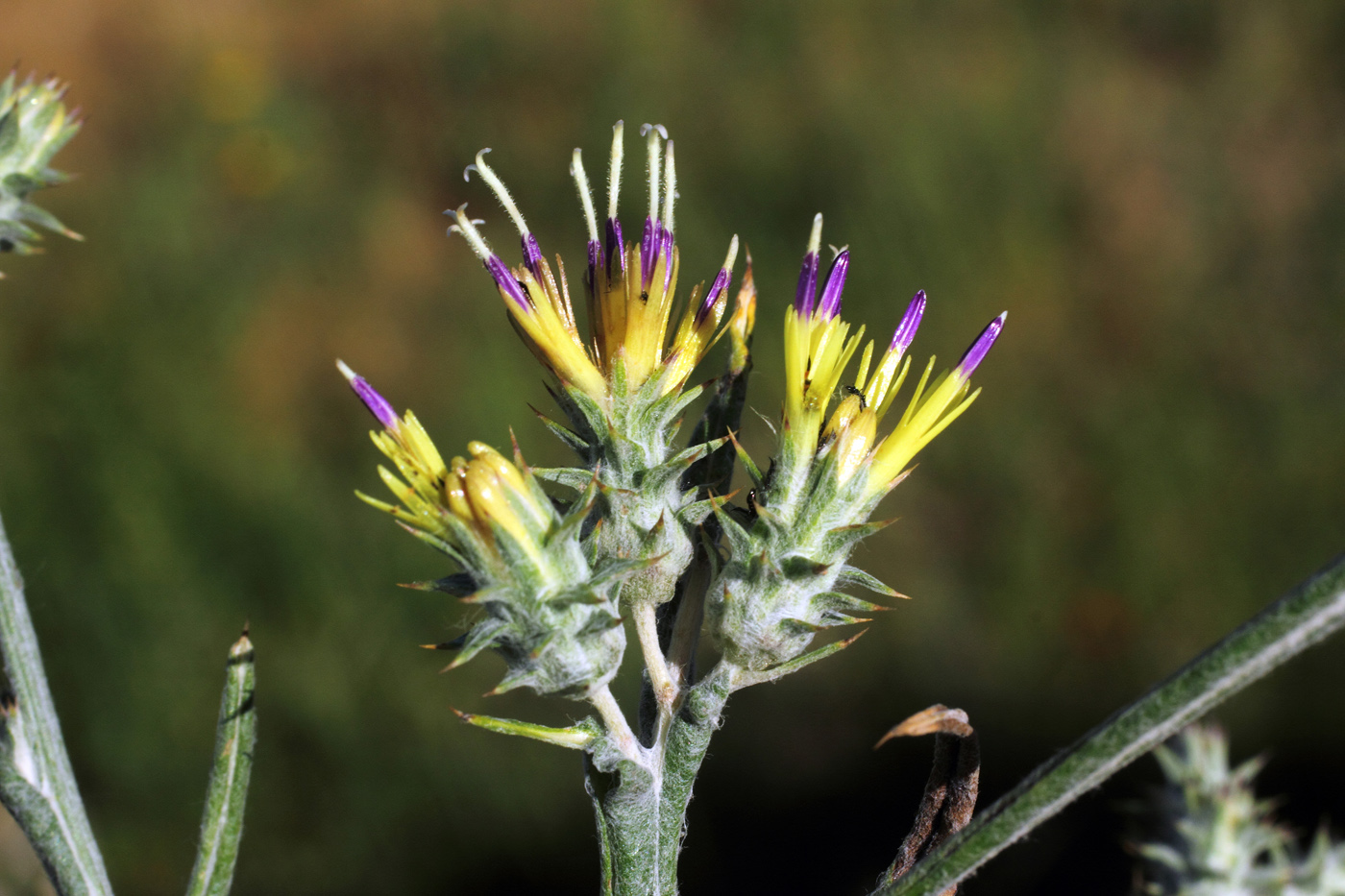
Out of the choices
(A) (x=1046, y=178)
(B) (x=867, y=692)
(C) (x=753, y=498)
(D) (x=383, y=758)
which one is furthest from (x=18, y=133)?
(A) (x=1046, y=178)

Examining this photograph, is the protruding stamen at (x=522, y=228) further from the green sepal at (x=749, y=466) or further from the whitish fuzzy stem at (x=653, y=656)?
the whitish fuzzy stem at (x=653, y=656)

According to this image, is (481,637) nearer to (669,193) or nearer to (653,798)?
(653,798)

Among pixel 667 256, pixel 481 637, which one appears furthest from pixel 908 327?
pixel 481 637

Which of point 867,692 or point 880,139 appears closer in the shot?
point 867,692

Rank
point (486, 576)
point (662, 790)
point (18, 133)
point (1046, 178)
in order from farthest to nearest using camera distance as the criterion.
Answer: point (1046, 178) → point (18, 133) → point (662, 790) → point (486, 576)

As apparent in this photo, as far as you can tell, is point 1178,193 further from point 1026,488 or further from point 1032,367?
point 1026,488

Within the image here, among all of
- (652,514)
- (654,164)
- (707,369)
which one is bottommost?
(652,514)
